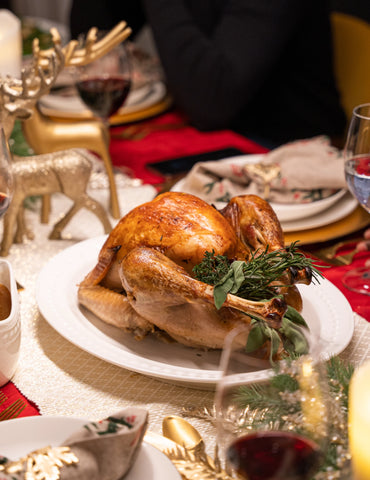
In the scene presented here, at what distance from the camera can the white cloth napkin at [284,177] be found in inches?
48.3

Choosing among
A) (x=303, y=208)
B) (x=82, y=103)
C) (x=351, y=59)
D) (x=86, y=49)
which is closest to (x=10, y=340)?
(x=303, y=208)

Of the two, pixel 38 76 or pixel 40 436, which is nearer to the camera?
pixel 40 436

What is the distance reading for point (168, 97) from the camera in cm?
203

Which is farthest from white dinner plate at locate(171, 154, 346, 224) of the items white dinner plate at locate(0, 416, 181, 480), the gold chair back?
Answer: the gold chair back

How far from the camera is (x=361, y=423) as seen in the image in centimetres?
42

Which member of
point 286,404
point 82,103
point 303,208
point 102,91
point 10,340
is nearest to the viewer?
point 286,404

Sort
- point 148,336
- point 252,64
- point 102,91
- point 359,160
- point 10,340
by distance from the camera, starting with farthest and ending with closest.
Result: point 252,64 < point 102,91 < point 359,160 < point 148,336 < point 10,340

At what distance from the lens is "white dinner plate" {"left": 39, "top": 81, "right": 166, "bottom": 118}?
5.74 ft

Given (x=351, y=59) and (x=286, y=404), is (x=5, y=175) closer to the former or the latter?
(x=286, y=404)

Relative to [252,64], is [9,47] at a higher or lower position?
higher

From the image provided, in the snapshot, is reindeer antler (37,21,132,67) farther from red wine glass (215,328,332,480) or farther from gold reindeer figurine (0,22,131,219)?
red wine glass (215,328,332,480)

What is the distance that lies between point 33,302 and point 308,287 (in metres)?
0.45

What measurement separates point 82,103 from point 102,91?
10.4 inches

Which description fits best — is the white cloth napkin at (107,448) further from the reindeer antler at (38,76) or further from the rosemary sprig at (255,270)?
the reindeer antler at (38,76)
